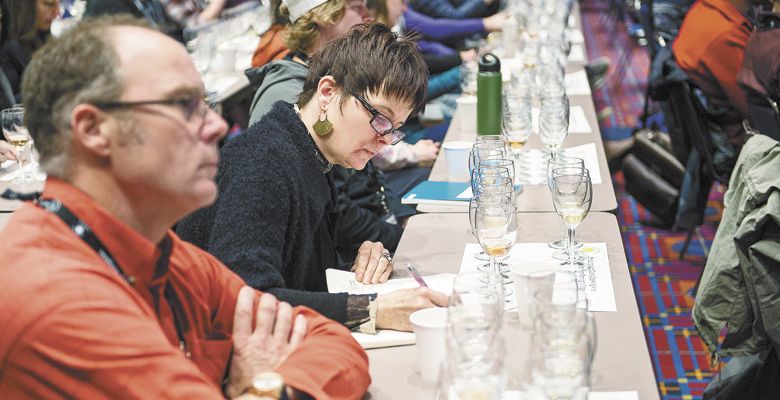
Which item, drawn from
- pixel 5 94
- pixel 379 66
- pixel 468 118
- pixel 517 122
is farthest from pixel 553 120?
pixel 5 94

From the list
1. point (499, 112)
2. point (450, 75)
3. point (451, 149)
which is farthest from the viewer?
point (450, 75)

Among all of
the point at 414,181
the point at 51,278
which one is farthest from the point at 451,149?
the point at 51,278

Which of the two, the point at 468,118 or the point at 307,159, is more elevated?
the point at 307,159

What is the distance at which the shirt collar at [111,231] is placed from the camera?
133cm

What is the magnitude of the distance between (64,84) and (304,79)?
70.2 inches

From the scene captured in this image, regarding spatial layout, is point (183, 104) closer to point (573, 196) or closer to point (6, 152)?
point (573, 196)

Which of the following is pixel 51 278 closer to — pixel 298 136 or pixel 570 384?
pixel 570 384

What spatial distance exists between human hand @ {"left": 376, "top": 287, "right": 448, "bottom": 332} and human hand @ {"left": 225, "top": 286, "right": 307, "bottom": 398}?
238mm

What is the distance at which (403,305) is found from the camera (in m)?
1.90

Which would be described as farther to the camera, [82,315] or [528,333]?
[528,333]

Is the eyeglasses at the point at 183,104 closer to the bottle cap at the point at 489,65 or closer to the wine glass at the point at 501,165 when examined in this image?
the wine glass at the point at 501,165

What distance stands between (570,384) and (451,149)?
1771mm

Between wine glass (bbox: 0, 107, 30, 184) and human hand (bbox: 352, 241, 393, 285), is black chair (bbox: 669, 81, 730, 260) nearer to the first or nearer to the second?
human hand (bbox: 352, 241, 393, 285)

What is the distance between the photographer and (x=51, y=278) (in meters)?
1.23
